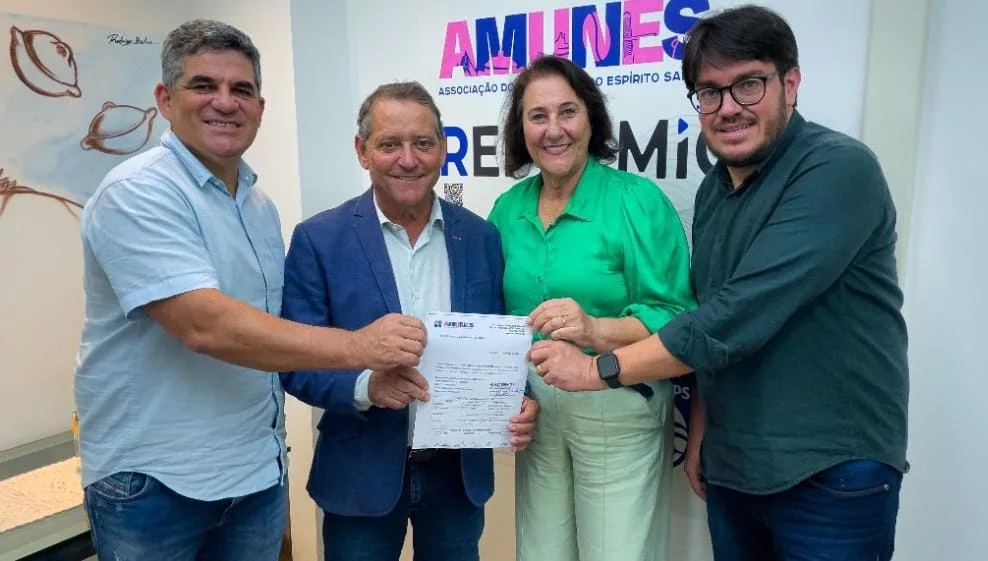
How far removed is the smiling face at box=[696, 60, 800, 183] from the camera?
1.27 m

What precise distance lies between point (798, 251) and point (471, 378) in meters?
0.73

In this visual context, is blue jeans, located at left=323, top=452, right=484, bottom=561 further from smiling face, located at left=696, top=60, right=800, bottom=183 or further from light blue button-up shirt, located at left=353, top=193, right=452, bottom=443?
smiling face, located at left=696, top=60, right=800, bottom=183

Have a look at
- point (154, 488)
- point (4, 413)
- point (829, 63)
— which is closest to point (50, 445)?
point (4, 413)

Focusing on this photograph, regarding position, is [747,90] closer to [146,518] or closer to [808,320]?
[808,320]

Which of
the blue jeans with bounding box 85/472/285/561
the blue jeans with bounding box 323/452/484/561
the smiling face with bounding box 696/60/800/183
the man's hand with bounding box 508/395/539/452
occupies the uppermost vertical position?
the smiling face with bounding box 696/60/800/183

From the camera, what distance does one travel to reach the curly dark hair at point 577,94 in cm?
165

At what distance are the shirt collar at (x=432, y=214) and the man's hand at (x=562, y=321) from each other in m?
0.38

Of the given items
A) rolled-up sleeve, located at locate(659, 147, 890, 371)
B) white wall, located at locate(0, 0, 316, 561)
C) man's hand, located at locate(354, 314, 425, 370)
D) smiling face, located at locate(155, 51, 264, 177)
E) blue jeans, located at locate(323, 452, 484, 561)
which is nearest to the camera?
rolled-up sleeve, located at locate(659, 147, 890, 371)

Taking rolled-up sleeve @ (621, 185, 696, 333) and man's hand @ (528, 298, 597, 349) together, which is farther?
rolled-up sleeve @ (621, 185, 696, 333)

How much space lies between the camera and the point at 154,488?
134cm

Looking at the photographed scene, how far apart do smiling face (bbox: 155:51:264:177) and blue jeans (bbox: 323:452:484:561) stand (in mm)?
893

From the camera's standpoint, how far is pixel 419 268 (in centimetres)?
156

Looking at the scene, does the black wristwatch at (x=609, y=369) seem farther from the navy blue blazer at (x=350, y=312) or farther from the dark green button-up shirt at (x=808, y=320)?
the navy blue blazer at (x=350, y=312)
